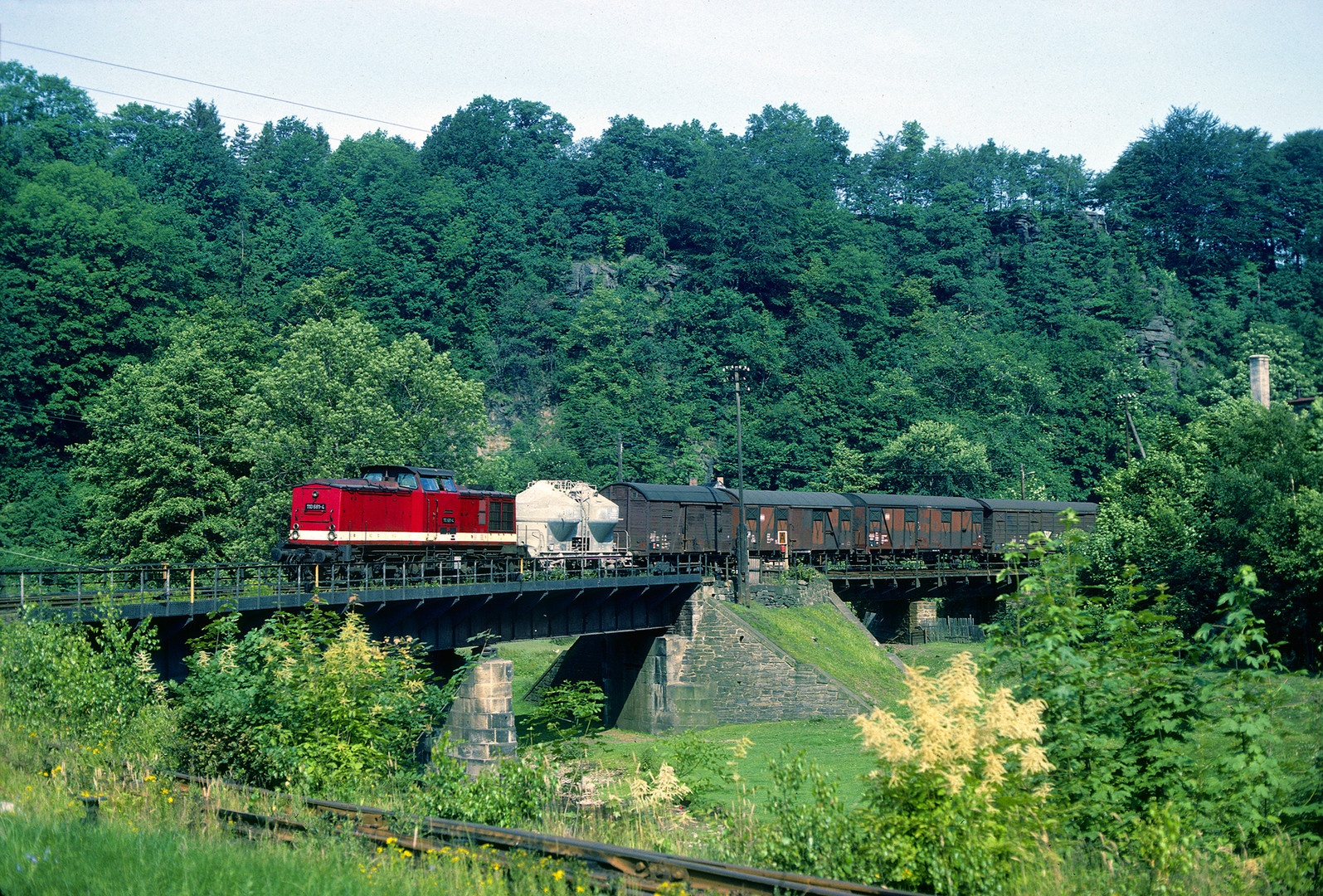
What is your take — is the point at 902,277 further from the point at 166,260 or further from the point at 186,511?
the point at 186,511

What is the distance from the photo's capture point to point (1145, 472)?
51.1m

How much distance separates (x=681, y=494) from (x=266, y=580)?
80.6 ft

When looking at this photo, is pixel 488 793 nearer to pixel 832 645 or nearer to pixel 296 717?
pixel 296 717

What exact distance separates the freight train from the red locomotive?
0.04m

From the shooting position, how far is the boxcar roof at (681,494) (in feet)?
159

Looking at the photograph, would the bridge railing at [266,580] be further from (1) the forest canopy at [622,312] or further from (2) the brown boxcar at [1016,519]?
(2) the brown boxcar at [1016,519]

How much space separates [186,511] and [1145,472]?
47.5 metres

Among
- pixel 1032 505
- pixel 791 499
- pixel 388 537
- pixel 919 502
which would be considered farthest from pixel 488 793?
pixel 1032 505

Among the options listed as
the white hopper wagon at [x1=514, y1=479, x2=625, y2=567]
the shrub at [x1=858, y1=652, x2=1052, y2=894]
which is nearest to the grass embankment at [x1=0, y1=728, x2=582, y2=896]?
the shrub at [x1=858, y1=652, x2=1052, y2=894]

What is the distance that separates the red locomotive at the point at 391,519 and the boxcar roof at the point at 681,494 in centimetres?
1067

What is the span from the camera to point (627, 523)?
1897 inches

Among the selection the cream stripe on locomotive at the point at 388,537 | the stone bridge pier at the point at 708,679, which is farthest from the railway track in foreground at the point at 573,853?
the stone bridge pier at the point at 708,679

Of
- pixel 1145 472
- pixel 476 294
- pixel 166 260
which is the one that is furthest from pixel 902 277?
pixel 166 260

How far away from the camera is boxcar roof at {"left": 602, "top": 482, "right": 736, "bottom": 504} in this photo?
159 ft
